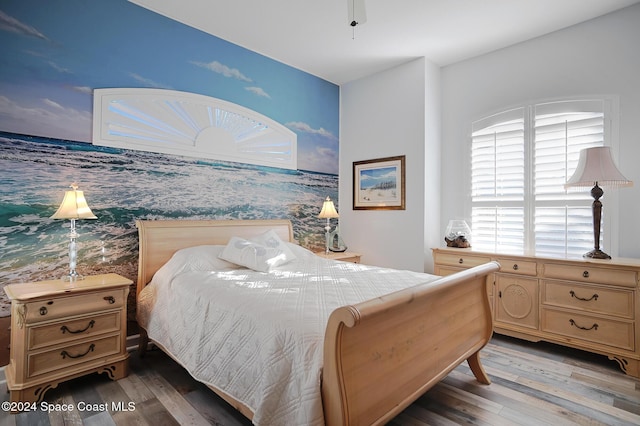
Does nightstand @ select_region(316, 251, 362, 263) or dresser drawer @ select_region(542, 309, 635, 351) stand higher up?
nightstand @ select_region(316, 251, 362, 263)

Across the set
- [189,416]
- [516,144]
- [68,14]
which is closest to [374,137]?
[516,144]

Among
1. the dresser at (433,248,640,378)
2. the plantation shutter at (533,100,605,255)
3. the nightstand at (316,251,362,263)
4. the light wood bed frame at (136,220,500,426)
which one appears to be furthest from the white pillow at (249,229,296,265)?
the plantation shutter at (533,100,605,255)

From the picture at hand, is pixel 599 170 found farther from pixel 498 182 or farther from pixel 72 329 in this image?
pixel 72 329

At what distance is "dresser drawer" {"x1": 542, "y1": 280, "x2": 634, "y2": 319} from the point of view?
2.54 meters

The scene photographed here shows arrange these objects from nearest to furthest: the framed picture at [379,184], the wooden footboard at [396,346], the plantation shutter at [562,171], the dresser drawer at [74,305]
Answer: the wooden footboard at [396,346], the dresser drawer at [74,305], the plantation shutter at [562,171], the framed picture at [379,184]

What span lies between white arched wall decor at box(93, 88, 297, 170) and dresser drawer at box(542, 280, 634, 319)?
9.73 ft

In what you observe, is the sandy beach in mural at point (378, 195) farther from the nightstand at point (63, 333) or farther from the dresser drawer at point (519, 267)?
the nightstand at point (63, 333)

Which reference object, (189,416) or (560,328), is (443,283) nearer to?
(189,416)

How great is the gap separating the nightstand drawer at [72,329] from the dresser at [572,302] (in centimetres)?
321

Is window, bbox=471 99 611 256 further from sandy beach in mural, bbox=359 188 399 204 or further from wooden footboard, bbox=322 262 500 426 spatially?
wooden footboard, bbox=322 262 500 426

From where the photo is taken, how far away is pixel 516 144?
11.6 feet

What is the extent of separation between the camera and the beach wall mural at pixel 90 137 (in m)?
2.35

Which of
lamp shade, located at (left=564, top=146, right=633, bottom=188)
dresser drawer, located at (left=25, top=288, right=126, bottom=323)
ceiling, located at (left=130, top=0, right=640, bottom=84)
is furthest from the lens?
→ ceiling, located at (left=130, top=0, right=640, bottom=84)

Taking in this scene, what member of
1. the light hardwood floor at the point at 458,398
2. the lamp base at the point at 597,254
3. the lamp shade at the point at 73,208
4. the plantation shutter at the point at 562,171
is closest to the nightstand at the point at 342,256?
the light hardwood floor at the point at 458,398
